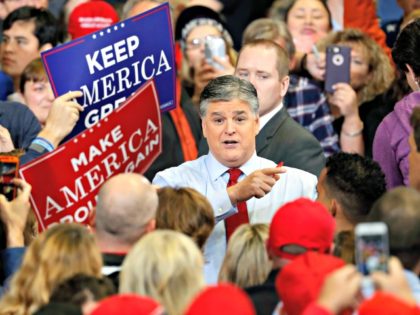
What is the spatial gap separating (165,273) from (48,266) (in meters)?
0.60

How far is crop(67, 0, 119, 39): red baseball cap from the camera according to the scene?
1059 centimetres

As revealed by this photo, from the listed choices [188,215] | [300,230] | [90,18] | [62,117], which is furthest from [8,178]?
[90,18]

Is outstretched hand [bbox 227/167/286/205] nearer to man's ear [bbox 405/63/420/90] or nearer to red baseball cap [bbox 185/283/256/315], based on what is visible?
man's ear [bbox 405/63/420/90]

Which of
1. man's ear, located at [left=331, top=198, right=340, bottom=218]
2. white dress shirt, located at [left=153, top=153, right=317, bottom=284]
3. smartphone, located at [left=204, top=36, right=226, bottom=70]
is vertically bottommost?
smartphone, located at [left=204, top=36, right=226, bottom=70]

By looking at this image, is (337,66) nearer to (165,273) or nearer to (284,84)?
(284,84)

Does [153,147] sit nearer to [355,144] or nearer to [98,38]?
[98,38]

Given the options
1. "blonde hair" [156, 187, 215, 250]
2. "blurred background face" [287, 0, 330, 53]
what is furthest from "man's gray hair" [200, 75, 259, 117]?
"blurred background face" [287, 0, 330, 53]

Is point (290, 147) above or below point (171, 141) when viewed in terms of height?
above

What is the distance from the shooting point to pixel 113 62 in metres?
7.68

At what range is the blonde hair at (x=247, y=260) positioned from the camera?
608cm

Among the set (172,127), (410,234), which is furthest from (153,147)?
(410,234)

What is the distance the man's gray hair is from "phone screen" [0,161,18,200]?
106 cm

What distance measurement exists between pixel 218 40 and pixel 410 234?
4.32 m

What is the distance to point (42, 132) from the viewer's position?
793 cm
